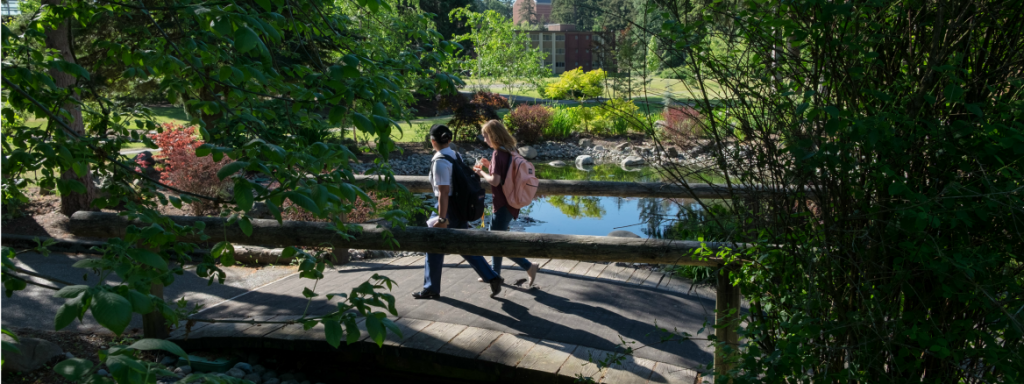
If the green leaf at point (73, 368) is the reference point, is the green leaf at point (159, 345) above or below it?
above

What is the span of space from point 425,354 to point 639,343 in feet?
4.47

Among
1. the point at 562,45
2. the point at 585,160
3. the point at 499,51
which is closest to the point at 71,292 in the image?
the point at 585,160

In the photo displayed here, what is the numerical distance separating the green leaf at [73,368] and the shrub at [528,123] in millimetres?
20025

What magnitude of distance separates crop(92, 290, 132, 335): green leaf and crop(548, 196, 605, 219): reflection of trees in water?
36.6ft

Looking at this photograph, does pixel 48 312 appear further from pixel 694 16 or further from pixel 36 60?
pixel 694 16

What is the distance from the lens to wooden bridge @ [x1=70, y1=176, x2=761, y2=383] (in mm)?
3359

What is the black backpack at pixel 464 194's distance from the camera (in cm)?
507

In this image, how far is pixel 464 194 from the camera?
5086 millimetres

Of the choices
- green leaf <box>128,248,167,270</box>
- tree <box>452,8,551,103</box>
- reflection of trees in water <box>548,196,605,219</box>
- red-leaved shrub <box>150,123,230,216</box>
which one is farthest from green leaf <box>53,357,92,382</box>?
tree <box>452,8,551,103</box>

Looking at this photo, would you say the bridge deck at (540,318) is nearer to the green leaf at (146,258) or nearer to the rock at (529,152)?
the green leaf at (146,258)

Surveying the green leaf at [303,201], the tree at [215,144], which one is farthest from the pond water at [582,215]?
the green leaf at [303,201]

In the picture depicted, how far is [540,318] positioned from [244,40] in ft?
11.2

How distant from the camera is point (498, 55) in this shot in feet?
77.7

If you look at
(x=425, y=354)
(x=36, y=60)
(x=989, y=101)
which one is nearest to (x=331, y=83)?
(x=36, y=60)
